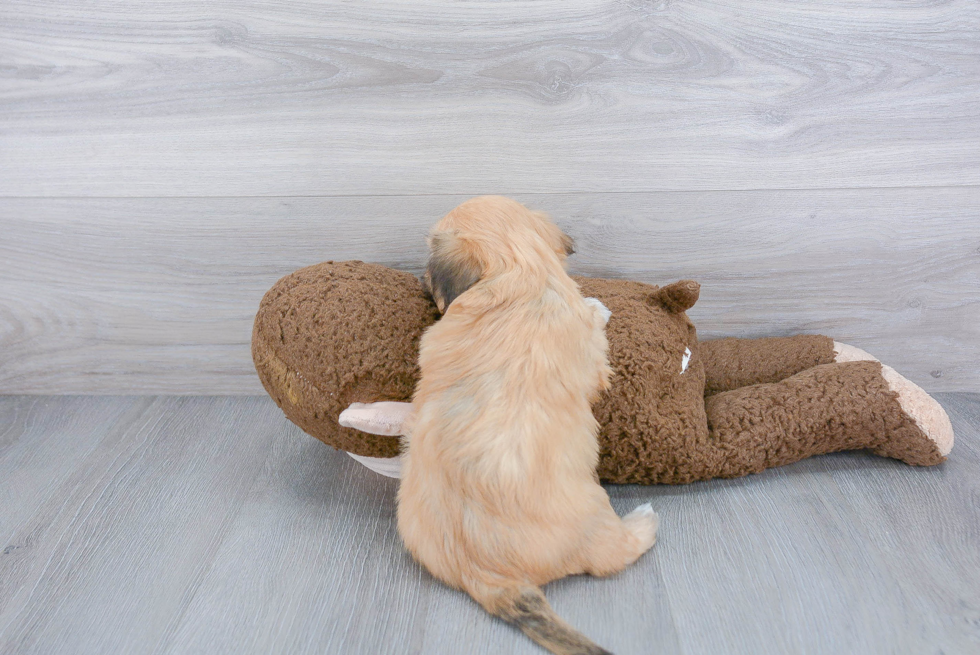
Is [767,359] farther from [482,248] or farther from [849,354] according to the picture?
[482,248]

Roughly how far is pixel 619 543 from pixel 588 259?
29.0 inches

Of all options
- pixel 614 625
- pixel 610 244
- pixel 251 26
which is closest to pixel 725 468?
pixel 614 625

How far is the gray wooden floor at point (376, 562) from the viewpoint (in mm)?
1107

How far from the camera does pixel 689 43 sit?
151 cm

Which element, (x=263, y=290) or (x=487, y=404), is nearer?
(x=487, y=404)

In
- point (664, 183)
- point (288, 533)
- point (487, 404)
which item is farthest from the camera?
point (664, 183)

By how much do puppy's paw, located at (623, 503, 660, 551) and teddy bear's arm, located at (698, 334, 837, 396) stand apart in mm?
443

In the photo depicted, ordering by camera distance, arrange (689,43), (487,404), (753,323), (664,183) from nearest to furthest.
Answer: (487,404)
(689,43)
(664,183)
(753,323)

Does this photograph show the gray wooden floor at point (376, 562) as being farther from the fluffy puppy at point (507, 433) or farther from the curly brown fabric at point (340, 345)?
the curly brown fabric at point (340, 345)

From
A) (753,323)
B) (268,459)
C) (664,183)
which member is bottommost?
(268,459)

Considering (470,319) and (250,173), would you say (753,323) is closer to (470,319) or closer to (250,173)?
(470,319)

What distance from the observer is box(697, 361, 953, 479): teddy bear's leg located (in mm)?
1407

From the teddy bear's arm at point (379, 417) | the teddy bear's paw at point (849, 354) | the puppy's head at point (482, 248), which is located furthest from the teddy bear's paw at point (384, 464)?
the teddy bear's paw at point (849, 354)

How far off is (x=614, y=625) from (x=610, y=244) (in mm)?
907
